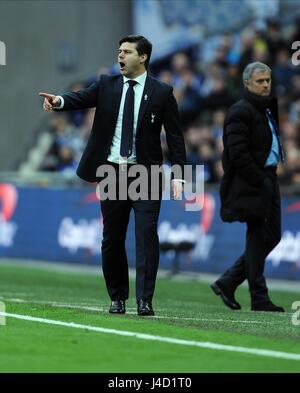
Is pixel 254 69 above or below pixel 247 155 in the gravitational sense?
above

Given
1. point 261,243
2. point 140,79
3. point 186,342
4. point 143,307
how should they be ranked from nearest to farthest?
point 186,342
point 143,307
point 140,79
point 261,243

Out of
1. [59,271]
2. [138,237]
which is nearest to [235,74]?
[59,271]

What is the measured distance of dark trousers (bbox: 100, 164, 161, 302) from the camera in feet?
30.8

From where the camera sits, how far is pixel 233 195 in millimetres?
11430

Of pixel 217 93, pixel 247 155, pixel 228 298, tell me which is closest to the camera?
pixel 247 155

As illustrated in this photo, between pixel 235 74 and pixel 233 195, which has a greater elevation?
pixel 235 74

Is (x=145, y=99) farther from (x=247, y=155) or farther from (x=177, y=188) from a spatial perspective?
(x=247, y=155)

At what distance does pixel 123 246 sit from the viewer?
9648mm

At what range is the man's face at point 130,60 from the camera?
31.0 ft

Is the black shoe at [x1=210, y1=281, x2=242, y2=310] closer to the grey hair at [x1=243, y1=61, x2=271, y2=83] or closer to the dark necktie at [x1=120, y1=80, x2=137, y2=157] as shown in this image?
the grey hair at [x1=243, y1=61, x2=271, y2=83]

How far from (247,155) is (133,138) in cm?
199

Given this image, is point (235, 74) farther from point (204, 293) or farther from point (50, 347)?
point (50, 347)

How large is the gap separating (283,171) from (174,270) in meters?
2.28

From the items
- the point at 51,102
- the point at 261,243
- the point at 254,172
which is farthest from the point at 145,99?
the point at 261,243
